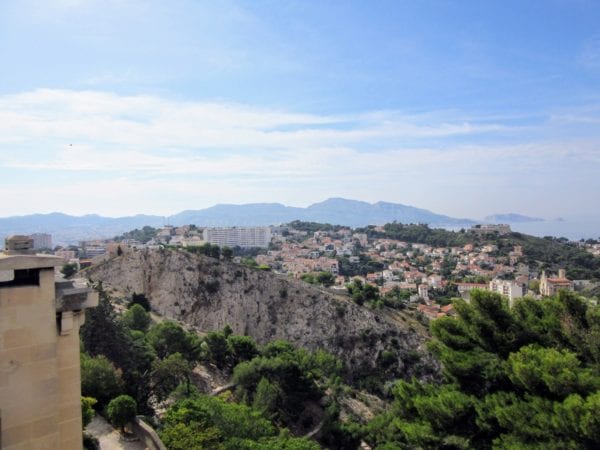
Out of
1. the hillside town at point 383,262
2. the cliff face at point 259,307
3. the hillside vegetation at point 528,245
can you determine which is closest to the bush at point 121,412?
the cliff face at point 259,307

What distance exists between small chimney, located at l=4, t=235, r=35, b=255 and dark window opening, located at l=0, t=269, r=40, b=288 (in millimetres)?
335

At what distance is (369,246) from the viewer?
13162 cm

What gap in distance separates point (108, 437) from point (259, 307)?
32.4 meters

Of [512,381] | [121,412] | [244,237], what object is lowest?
[244,237]

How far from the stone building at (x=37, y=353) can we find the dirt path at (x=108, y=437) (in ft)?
31.9

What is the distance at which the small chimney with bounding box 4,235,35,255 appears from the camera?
437 centimetres

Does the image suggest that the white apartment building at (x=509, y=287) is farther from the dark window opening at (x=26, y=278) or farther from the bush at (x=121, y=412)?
the dark window opening at (x=26, y=278)

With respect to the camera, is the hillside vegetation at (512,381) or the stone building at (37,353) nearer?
the stone building at (37,353)

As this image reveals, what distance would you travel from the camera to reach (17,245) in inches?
174

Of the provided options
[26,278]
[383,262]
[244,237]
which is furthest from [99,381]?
[244,237]

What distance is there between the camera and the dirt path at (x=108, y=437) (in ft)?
41.8

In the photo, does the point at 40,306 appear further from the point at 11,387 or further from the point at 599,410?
the point at 599,410

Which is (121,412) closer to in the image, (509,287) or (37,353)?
(37,353)

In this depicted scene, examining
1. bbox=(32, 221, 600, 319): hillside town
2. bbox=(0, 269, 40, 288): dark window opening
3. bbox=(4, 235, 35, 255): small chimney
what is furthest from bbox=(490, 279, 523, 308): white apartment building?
bbox=(0, 269, 40, 288): dark window opening
